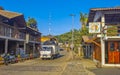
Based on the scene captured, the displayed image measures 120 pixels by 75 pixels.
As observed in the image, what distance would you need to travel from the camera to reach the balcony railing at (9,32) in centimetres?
3638

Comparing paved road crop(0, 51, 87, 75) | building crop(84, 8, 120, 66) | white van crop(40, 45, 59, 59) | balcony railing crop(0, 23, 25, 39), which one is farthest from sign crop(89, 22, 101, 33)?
white van crop(40, 45, 59, 59)

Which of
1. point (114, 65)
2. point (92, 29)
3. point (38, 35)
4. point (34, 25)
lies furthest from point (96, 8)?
point (34, 25)

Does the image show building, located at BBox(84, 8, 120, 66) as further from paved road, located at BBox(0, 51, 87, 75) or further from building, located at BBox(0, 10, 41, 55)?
building, located at BBox(0, 10, 41, 55)

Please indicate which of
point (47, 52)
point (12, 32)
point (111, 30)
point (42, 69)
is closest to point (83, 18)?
point (47, 52)

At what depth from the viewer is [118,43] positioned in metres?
26.1

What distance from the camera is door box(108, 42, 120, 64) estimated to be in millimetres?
26062

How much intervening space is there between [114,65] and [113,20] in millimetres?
8443

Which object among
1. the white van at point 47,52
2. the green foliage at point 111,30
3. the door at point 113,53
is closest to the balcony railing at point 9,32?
the white van at point 47,52

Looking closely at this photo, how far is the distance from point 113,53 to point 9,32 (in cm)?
1936

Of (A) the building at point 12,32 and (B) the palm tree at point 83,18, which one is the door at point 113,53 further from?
(B) the palm tree at point 83,18

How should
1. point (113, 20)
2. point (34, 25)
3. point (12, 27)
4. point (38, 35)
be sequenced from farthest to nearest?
1. point (34, 25)
2. point (38, 35)
3. point (12, 27)
4. point (113, 20)

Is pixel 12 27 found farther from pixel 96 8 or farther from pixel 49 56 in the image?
pixel 96 8

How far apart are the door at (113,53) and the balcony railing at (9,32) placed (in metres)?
17.2

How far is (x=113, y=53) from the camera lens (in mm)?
26234
